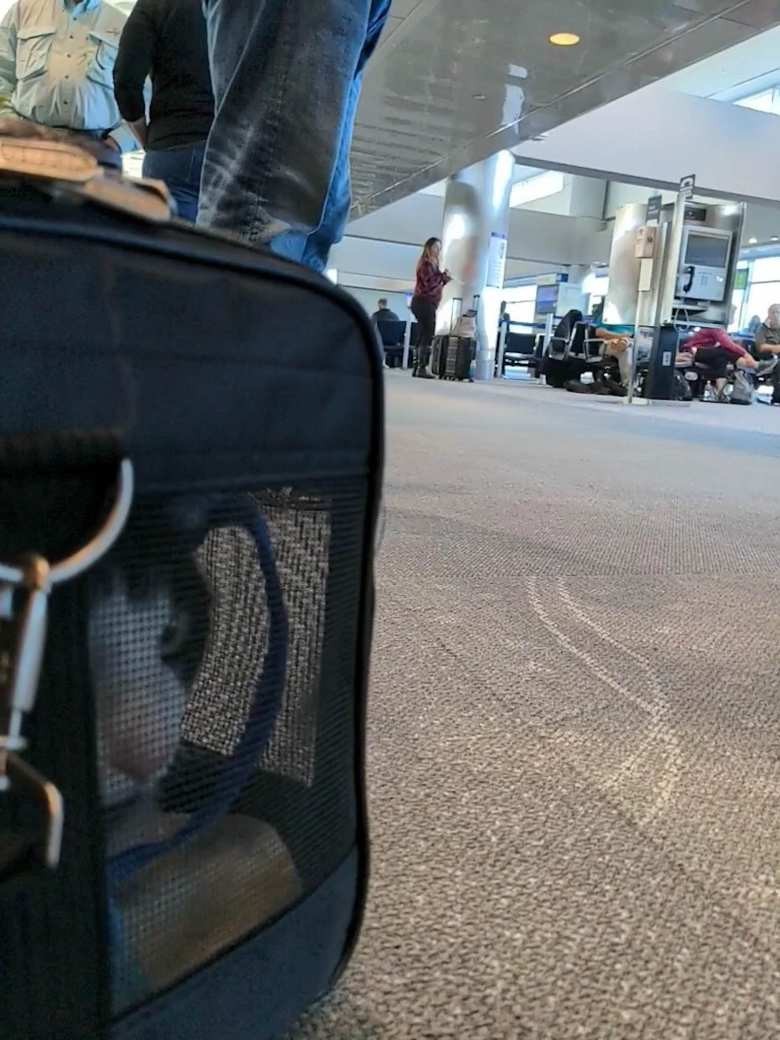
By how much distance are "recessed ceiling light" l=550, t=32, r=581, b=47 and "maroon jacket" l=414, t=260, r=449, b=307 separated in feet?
8.58

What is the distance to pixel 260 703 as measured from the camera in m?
0.41

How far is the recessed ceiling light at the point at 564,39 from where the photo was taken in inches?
228

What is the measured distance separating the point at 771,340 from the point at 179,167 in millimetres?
9935

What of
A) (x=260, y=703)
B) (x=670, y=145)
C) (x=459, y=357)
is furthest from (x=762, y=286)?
(x=260, y=703)

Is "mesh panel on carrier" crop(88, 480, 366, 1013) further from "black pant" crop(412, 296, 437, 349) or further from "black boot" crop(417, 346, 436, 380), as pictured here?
"black boot" crop(417, 346, 436, 380)

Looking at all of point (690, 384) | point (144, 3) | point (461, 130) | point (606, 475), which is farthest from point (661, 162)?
point (144, 3)

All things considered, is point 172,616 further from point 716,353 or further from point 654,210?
point 716,353

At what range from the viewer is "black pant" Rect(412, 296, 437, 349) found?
8.64 m

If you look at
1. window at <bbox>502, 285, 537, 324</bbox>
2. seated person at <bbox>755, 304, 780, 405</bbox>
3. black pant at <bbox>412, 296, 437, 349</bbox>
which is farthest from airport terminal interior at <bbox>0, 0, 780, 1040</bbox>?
window at <bbox>502, 285, 537, 324</bbox>

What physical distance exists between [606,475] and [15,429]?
7.79ft

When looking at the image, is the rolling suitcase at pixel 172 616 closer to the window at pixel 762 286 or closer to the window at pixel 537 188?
the window at pixel 762 286

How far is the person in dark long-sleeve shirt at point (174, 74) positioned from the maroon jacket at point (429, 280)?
23.0ft

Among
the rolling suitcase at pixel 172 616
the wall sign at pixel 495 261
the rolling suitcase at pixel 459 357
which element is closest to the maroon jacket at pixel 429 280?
the rolling suitcase at pixel 459 357

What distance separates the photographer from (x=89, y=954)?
0.32m
